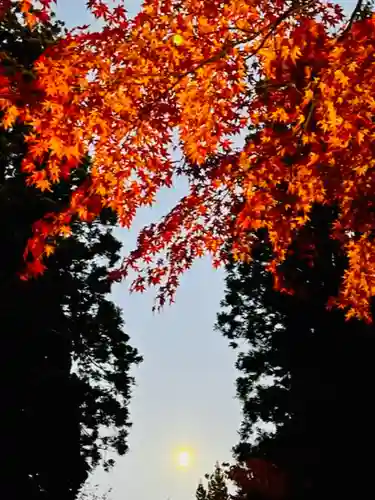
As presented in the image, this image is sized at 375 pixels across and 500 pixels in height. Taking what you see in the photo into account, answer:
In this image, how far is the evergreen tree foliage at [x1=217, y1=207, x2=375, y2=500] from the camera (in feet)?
45.9

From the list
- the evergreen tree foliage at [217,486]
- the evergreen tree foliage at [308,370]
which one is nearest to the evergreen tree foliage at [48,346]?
the evergreen tree foliage at [308,370]

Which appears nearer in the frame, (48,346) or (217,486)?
(48,346)

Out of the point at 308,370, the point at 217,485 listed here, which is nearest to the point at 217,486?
the point at 217,485

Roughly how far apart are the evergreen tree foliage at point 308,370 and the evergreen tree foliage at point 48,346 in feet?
13.9

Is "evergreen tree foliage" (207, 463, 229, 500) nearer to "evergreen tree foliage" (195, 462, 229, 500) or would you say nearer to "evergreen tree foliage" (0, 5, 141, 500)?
"evergreen tree foliage" (195, 462, 229, 500)

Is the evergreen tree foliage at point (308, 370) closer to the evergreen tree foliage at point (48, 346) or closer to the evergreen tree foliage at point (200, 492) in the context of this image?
the evergreen tree foliage at point (48, 346)

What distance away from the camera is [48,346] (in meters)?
15.2

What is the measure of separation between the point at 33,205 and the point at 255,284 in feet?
24.7

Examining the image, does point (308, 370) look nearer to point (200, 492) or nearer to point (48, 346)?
point (48, 346)

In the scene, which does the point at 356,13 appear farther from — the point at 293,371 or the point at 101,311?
the point at 101,311

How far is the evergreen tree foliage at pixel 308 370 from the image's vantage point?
14.0 m

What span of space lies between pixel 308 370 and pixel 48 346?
6.81 m

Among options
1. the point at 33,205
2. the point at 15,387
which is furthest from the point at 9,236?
the point at 15,387

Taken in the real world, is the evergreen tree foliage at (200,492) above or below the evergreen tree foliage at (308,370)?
above
